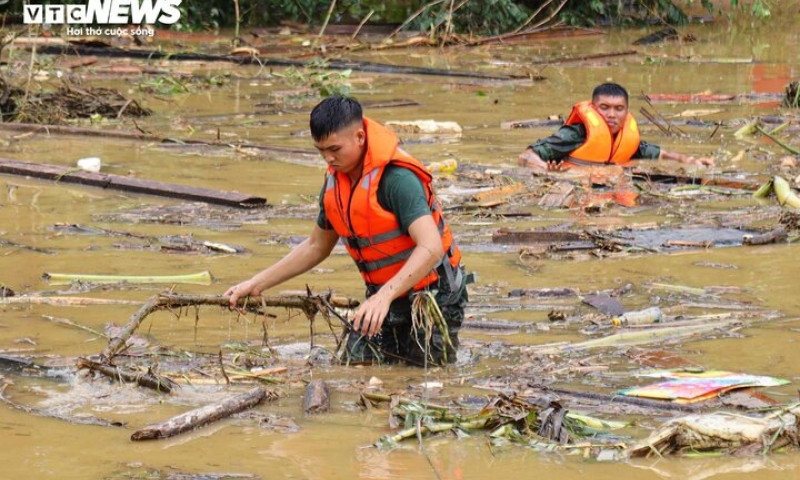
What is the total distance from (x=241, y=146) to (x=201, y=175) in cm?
129

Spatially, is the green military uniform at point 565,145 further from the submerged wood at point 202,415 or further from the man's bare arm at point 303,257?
the submerged wood at point 202,415

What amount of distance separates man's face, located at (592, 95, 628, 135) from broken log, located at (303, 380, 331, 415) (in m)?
6.47

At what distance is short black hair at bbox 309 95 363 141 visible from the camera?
5375 millimetres

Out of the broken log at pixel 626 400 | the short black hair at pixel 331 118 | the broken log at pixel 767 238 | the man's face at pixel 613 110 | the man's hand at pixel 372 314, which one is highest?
the man's face at pixel 613 110

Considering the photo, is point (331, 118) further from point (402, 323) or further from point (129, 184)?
point (129, 184)

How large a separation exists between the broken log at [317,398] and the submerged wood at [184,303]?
1.82 ft

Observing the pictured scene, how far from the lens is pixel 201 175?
11156 millimetres

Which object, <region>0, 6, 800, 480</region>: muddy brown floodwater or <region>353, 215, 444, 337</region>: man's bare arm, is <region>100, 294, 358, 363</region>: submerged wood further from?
<region>353, 215, 444, 337</region>: man's bare arm

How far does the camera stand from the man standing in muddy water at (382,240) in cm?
541

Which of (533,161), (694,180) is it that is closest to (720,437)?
(694,180)

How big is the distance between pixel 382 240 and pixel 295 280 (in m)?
2.07

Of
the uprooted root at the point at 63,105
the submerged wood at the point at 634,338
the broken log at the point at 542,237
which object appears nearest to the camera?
the submerged wood at the point at 634,338

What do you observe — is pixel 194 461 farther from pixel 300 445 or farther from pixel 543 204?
pixel 543 204

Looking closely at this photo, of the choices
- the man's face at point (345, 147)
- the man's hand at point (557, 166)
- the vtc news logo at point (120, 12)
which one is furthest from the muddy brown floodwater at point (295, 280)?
the vtc news logo at point (120, 12)
